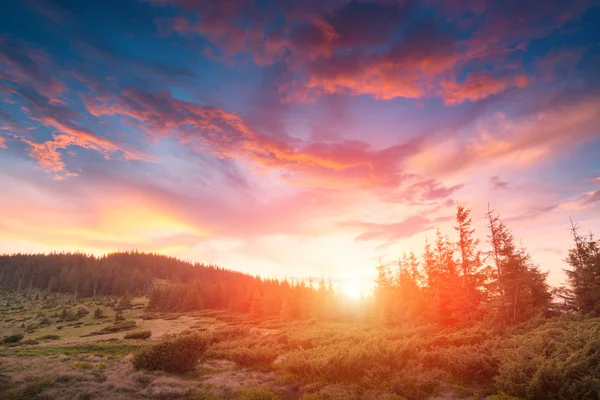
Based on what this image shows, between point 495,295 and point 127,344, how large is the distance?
149 ft

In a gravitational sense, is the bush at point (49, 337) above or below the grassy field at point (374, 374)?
below

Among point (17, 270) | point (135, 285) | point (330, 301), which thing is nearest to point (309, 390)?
point (330, 301)

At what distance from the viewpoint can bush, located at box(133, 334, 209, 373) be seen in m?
20.7

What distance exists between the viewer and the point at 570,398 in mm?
11641

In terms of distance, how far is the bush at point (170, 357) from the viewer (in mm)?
20734

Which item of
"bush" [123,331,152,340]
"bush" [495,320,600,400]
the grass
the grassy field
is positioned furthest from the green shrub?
"bush" [123,331,152,340]

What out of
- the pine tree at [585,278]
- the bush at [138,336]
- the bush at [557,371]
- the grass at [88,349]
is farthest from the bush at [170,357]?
the pine tree at [585,278]

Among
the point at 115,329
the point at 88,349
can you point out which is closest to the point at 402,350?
the point at 88,349

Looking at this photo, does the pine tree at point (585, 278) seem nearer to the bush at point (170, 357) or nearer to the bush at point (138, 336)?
the bush at point (170, 357)

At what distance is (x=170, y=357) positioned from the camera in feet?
68.8

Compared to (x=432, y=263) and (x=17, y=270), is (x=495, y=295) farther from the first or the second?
(x=17, y=270)

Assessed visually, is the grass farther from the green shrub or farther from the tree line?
the tree line

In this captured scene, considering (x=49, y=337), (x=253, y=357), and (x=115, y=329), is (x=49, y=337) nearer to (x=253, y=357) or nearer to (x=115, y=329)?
(x=115, y=329)

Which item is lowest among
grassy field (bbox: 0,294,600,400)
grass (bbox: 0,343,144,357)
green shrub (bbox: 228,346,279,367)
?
grass (bbox: 0,343,144,357)
